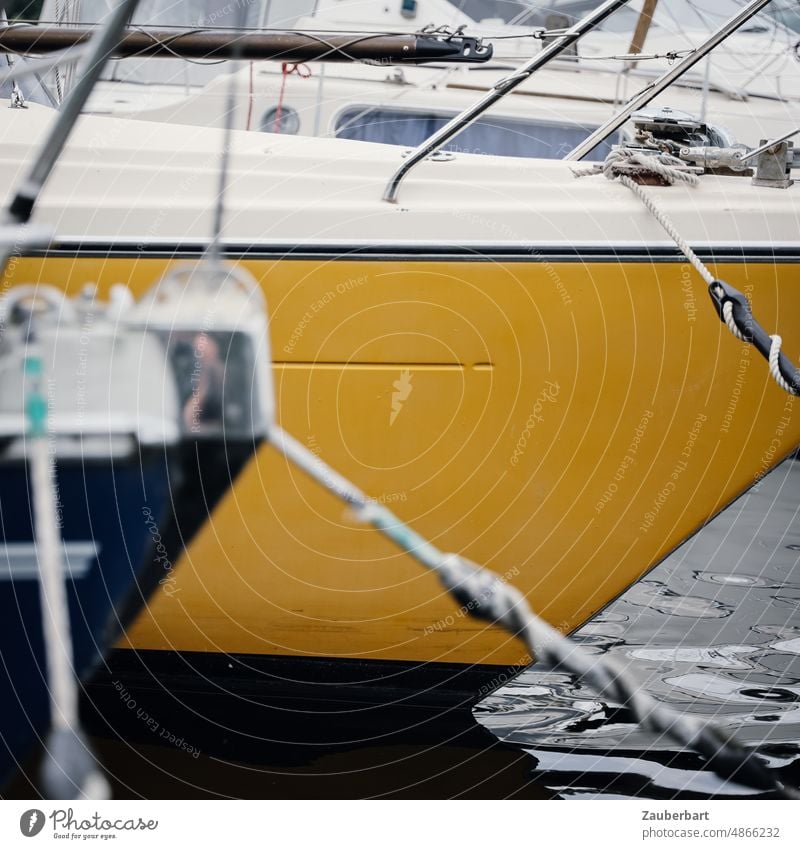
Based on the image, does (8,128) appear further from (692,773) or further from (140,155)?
(692,773)

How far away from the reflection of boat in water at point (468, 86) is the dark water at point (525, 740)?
1682 mm

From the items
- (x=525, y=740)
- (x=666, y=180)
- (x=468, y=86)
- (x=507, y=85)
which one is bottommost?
(x=525, y=740)

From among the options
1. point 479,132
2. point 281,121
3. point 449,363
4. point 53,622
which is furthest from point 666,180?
point 281,121

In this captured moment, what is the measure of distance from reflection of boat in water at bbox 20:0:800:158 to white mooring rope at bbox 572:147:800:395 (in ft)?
4.33

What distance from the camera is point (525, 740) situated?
2303mm

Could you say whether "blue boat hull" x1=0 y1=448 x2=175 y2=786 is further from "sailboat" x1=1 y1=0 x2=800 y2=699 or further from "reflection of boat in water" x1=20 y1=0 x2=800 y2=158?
"reflection of boat in water" x1=20 y1=0 x2=800 y2=158

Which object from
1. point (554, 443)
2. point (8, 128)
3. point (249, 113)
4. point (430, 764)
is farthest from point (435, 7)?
point (430, 764)

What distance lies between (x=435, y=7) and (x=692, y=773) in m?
2.68

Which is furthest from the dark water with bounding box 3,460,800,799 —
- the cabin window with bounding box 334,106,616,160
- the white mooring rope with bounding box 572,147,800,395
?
the cabin window with bounding box 334,106,616,160

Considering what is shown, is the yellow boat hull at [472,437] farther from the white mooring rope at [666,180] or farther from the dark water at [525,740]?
the dark water at [525,740]

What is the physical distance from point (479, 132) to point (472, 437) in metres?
1.81

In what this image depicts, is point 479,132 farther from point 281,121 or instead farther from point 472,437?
point 472,437

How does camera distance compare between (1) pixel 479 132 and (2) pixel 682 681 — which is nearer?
(2) pixel 682 681

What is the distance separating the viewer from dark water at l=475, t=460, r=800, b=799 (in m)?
2.20
